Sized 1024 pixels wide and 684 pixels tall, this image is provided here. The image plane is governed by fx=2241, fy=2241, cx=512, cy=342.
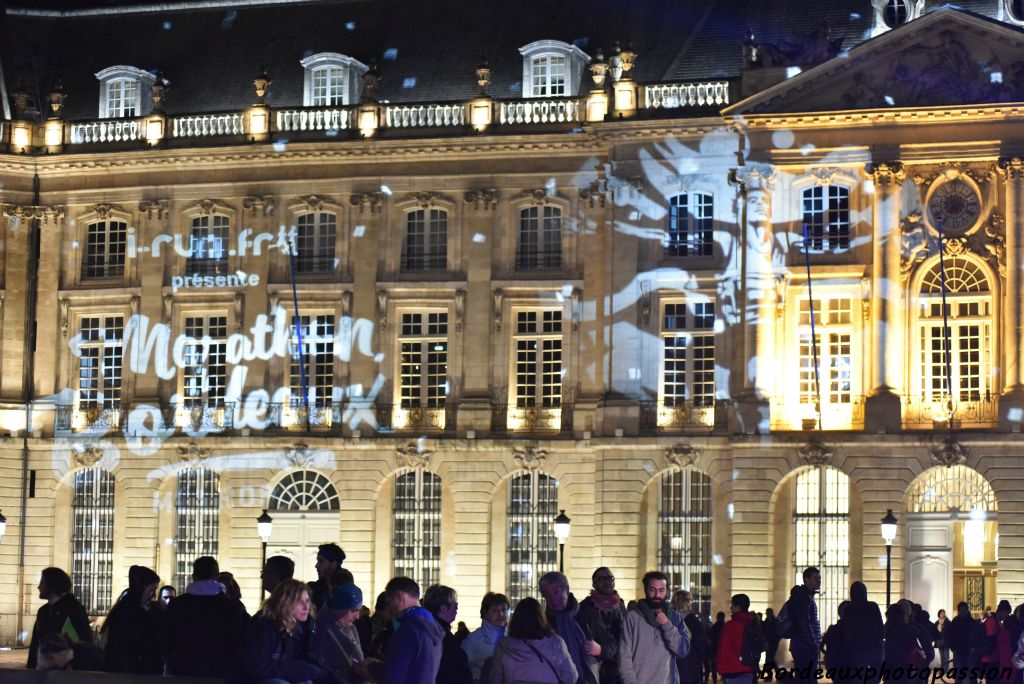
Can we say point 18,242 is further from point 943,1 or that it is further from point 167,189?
point 943,1

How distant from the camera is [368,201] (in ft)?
162

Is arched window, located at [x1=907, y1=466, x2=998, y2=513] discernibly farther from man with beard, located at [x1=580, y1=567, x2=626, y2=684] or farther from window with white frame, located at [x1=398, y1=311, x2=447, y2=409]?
man with beard, located at [x1=580, y1=567, x2=626, y2=684]

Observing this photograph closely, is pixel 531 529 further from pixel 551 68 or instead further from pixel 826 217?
pixel 551 68

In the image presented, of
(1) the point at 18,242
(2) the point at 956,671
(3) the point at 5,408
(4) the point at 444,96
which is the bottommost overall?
(2) the point at 956,671

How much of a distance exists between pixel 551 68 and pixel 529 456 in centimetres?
862

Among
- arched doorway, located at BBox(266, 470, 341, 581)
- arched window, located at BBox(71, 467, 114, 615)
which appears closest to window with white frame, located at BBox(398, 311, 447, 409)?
arched doorway, located at BBox(266, 470, 341, 581)

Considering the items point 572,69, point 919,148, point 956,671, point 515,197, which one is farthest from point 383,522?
point 956,671

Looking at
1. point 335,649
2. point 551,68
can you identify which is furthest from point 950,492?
point 335,649

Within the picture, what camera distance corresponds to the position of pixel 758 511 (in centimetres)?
4497

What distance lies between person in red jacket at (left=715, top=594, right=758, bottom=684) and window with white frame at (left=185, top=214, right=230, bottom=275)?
95.7ft

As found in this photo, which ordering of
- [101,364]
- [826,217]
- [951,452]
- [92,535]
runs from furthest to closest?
[101,364] < [92,535] < [826,217] < [951,452]

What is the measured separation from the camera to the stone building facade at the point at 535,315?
44.4 m

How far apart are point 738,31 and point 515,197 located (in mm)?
5977

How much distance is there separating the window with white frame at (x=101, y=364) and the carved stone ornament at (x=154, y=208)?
2467 millimetres
